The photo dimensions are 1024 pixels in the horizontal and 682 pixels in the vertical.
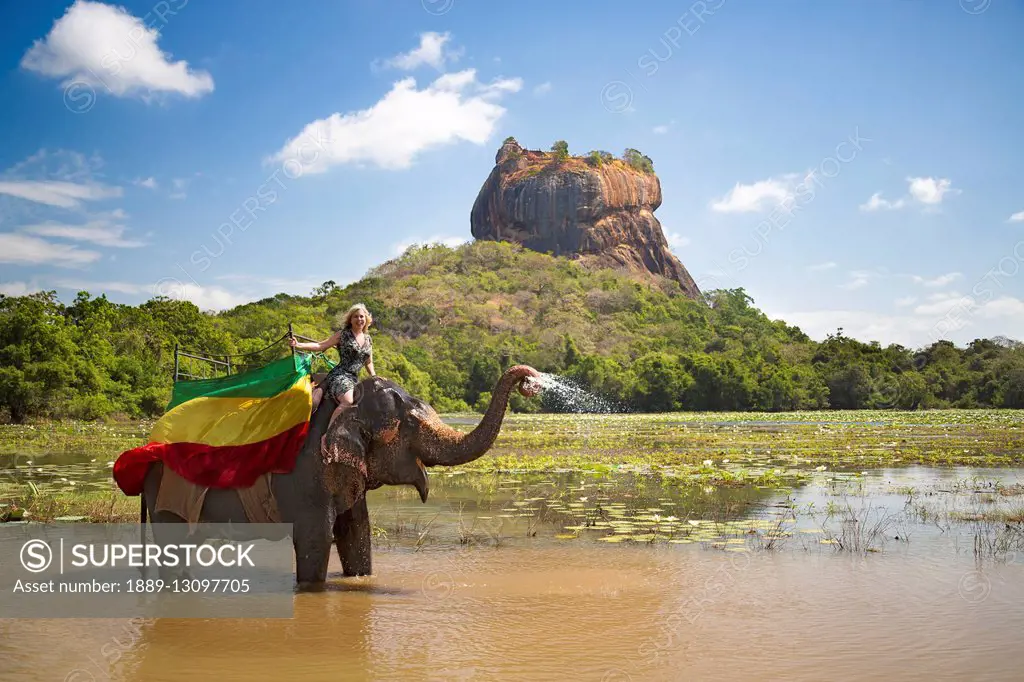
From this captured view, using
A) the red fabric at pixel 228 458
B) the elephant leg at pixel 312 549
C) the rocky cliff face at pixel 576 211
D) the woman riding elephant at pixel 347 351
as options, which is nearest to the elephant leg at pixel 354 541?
the elephant leg at pixel 312 549

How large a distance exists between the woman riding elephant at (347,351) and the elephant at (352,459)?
0.32ft

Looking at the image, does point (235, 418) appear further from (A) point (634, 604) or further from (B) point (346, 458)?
(A) point (634, 604)

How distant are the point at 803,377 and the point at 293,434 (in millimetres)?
68920

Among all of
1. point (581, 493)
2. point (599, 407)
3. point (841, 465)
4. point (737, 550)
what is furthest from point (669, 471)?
point (599, 407)

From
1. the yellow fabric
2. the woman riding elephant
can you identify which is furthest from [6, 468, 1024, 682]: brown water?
the woman riding elephant

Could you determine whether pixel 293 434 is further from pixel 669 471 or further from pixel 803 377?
pixel 803 377

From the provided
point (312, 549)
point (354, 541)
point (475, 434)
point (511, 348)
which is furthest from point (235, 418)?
point (511, 348)

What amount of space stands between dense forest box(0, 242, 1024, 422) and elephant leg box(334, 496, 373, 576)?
77.0 inches

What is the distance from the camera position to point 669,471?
695 inches

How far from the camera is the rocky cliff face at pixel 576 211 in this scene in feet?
533

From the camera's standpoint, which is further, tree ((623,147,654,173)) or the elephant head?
tree ((623,147,654,173))

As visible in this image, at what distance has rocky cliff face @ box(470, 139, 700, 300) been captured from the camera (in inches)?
6398

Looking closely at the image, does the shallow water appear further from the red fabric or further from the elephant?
the red fabric

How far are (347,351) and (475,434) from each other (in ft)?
4.97
